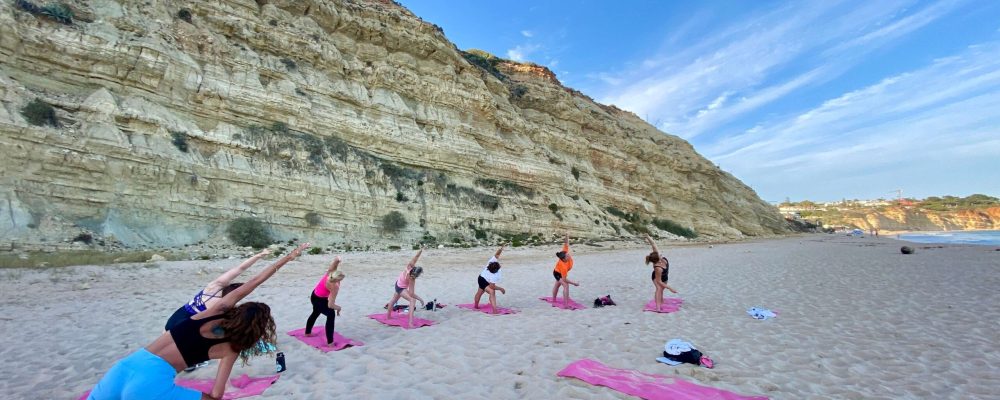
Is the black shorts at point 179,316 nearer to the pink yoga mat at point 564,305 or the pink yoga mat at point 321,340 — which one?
the pink yoga mat at point 321,340

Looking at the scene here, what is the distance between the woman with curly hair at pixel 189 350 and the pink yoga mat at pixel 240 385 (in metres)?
1.30

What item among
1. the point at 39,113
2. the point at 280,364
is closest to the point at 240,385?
the point at 280,364

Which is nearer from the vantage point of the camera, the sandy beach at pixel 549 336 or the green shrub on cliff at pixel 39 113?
the sandy beach at pixel 549 336

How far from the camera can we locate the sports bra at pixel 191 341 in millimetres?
2473

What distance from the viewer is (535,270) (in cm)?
1513

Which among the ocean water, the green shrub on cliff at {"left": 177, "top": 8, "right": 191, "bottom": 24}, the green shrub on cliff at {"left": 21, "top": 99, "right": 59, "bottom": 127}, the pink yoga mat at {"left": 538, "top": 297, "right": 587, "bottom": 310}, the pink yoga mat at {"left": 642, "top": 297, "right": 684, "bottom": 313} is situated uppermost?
the green shrub on cliff at {"left": 177, "top": 8, "right": 191, "bottom": 24}

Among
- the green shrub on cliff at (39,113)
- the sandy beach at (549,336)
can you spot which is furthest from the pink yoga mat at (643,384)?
the green shrub on cliff at (39,113)

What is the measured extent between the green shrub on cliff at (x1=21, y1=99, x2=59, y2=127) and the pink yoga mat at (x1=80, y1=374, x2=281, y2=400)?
45.9 ft

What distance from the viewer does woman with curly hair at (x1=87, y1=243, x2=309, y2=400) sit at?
2314 mm

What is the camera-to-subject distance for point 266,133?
18109 mm

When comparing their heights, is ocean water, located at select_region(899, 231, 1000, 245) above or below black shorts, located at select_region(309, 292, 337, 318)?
above

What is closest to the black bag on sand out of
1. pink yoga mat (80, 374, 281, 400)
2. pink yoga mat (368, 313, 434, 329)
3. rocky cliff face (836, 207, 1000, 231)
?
pink yoga mat (368, 313, 434, 329)

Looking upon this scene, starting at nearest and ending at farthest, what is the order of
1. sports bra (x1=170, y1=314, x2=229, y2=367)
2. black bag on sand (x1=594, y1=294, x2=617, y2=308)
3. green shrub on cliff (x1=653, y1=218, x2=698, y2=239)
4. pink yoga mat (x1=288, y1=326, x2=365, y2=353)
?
sports bra (x1=170, y1=314, x2=229, y2=367), pink yoga mat (x1=288, y1=326, x2=365, y2=353), black bag on sand (x1=594, y1=294, x2=617, y2=308), green shrub on cliff (x1=653, y1=218, x2=698, y2=239)

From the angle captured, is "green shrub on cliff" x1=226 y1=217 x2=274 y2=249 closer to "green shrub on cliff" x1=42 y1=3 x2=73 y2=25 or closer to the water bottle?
"green shrub on cliff" x1=42 y1=3 x2=73 y2=25
